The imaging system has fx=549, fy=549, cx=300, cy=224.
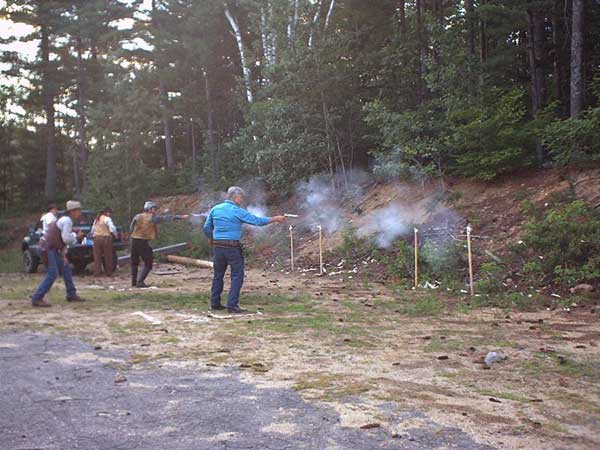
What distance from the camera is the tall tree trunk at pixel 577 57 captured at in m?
13.6

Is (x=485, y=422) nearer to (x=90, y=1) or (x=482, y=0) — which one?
(x=482, y=0)

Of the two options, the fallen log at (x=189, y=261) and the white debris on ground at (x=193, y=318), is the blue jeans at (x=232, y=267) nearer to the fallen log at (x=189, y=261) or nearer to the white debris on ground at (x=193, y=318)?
the white debris on ground at (x=193, y=318)

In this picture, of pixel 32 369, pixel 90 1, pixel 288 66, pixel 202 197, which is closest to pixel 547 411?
pixel 32 369

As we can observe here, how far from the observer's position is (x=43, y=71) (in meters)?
38.1

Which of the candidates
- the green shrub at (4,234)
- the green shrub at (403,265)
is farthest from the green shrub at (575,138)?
the green shrub at (4,234)

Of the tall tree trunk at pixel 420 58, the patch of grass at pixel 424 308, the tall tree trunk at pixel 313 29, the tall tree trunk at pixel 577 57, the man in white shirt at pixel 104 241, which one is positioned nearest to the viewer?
the patch of grass at pixel 424 308

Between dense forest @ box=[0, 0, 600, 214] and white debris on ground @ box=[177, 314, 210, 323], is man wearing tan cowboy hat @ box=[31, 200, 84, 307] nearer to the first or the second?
white debris on ground @ box=[177, 314, 210, 323]

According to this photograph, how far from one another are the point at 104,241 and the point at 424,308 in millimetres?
9671

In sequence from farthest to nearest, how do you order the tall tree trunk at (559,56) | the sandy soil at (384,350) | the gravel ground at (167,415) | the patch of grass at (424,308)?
the tall tree trunk at (559,56), the patch of grass at (424,308), the sandy soil at (384,350), the gravel ground at (167,415)

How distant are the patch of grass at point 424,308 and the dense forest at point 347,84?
579 cm

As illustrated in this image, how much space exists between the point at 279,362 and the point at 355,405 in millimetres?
1537

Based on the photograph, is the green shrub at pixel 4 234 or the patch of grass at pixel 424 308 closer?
the patch of grass at pixel 424 308

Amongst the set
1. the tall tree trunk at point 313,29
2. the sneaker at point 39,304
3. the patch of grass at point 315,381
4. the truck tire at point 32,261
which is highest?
the tall tree trunk at point 313,29

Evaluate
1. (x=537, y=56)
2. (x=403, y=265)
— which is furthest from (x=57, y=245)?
(x=537, y=56)
